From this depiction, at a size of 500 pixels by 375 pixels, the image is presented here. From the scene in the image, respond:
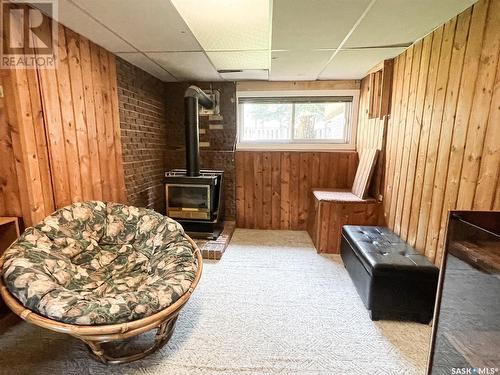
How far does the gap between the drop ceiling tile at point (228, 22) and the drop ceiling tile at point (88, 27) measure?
71 cm

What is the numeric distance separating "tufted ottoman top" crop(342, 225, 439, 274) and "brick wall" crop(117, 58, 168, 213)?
2.49 m

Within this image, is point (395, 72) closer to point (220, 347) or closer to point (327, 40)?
point (327, 40)

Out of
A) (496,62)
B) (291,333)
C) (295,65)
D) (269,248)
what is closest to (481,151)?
(496,62)

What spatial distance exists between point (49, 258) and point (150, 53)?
2063 millimetres

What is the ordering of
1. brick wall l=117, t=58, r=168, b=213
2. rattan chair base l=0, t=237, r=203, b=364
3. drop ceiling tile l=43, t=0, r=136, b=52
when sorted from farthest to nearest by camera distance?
brick wall l=117, t=58, r=168, b=213 < drop ceiling tile l=43, t=0, r=136, b=52 < rattan chair base l=0, t=237, r=203, b=364

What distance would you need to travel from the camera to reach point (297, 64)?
2854mm

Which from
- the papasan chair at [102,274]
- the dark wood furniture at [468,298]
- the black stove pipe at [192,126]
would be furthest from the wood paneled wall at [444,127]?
the black stove pipe at [192,126]

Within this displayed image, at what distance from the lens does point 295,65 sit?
2.89 m

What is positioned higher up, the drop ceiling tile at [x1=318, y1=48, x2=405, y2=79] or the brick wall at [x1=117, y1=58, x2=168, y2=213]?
A: the drop ceiling tile at [x1=318, y1=48, x2=405, y2=79]

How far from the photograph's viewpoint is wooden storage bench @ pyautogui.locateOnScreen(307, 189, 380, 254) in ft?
9.60

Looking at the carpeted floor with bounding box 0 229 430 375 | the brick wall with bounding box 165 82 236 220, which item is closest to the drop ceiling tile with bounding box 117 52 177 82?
the brick wall with bounding box 165 82 236 220

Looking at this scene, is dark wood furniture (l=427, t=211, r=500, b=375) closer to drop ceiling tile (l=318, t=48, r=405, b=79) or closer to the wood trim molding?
drop ceiling tile (l=318, t=48, r=405, b=79)

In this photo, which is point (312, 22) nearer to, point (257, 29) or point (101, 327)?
point (257, 29)

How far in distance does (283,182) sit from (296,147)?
56cm
